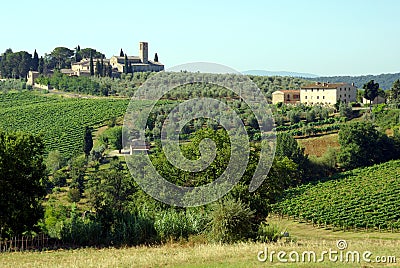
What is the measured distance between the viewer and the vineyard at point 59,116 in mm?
56625

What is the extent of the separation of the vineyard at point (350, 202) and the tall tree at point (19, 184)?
18275 millimetres

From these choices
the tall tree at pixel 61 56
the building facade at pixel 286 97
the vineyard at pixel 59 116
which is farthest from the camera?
the tall tree at pixel 61 56

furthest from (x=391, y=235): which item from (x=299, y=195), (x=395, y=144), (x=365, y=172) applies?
(x=395, y=144)

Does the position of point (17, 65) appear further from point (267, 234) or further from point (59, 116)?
point (267, 234)

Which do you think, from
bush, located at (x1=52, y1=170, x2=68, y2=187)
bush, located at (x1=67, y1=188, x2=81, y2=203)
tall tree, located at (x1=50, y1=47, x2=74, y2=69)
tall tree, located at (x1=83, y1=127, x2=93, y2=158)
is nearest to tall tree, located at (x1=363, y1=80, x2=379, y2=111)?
tall tree, located at (x1=83, y1=127, x2=93, y2=158)

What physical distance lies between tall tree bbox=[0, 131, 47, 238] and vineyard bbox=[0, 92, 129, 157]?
31.4 m

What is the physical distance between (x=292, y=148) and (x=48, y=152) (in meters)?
21.7

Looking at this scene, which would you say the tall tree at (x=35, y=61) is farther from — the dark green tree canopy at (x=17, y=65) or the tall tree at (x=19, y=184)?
the tall tree at (x=19, y=184)

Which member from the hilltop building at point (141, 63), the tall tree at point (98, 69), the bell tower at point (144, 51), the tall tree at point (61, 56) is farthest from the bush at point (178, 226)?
the tall tree at point (61, 56)

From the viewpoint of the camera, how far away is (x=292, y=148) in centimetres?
4775

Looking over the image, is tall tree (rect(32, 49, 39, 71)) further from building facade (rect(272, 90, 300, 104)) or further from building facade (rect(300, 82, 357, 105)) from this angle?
building facade (rect(300, 82, 357, 105))

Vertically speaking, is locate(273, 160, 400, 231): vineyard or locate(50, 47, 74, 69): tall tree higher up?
locate(50, 47, 74, 69): tall tree

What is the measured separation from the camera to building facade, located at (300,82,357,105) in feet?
239

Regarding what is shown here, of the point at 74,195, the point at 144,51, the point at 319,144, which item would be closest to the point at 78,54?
the point at 144,51
